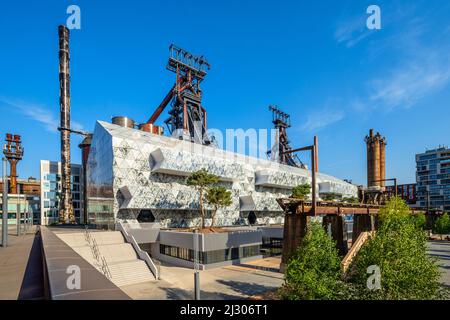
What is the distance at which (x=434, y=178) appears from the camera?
372 feet

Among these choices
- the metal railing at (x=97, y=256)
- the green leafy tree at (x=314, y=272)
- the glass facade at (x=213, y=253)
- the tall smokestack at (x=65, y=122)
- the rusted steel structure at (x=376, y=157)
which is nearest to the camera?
the green leafy tree at (x=314, y=272)

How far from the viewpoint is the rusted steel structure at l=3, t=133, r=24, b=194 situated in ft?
279

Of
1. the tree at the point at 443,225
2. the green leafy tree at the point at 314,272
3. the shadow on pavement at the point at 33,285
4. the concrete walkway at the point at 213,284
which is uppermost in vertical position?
the shadow on pavement at the point at 33,285

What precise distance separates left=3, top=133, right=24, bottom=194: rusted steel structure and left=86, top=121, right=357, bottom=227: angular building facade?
51.4 m

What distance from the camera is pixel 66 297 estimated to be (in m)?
5.11

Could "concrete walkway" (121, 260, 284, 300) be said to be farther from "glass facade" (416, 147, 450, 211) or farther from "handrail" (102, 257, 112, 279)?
"glass facade" (416, 147, 450, 211)

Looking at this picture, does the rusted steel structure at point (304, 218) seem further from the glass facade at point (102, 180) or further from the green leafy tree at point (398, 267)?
the glass facade at point (102, 180)

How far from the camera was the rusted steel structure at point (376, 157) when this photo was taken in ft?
283

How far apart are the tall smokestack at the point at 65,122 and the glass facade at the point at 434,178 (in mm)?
130690

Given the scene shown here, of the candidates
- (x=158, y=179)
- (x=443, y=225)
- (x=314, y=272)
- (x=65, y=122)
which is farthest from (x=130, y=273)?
(x=443, y=225)

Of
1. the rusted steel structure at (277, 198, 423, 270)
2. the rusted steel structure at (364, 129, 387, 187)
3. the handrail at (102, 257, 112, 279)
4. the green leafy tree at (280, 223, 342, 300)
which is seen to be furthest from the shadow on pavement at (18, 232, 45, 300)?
the rusted steel structure at (364, 129, 387, 187)

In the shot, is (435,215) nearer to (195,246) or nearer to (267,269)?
(267,269)

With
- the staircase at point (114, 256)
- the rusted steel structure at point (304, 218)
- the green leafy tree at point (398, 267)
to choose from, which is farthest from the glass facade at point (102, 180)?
the green leafy tree at point (398, 267)

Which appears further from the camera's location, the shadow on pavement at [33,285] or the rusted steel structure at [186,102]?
the rusted steel structure at [186,102]
